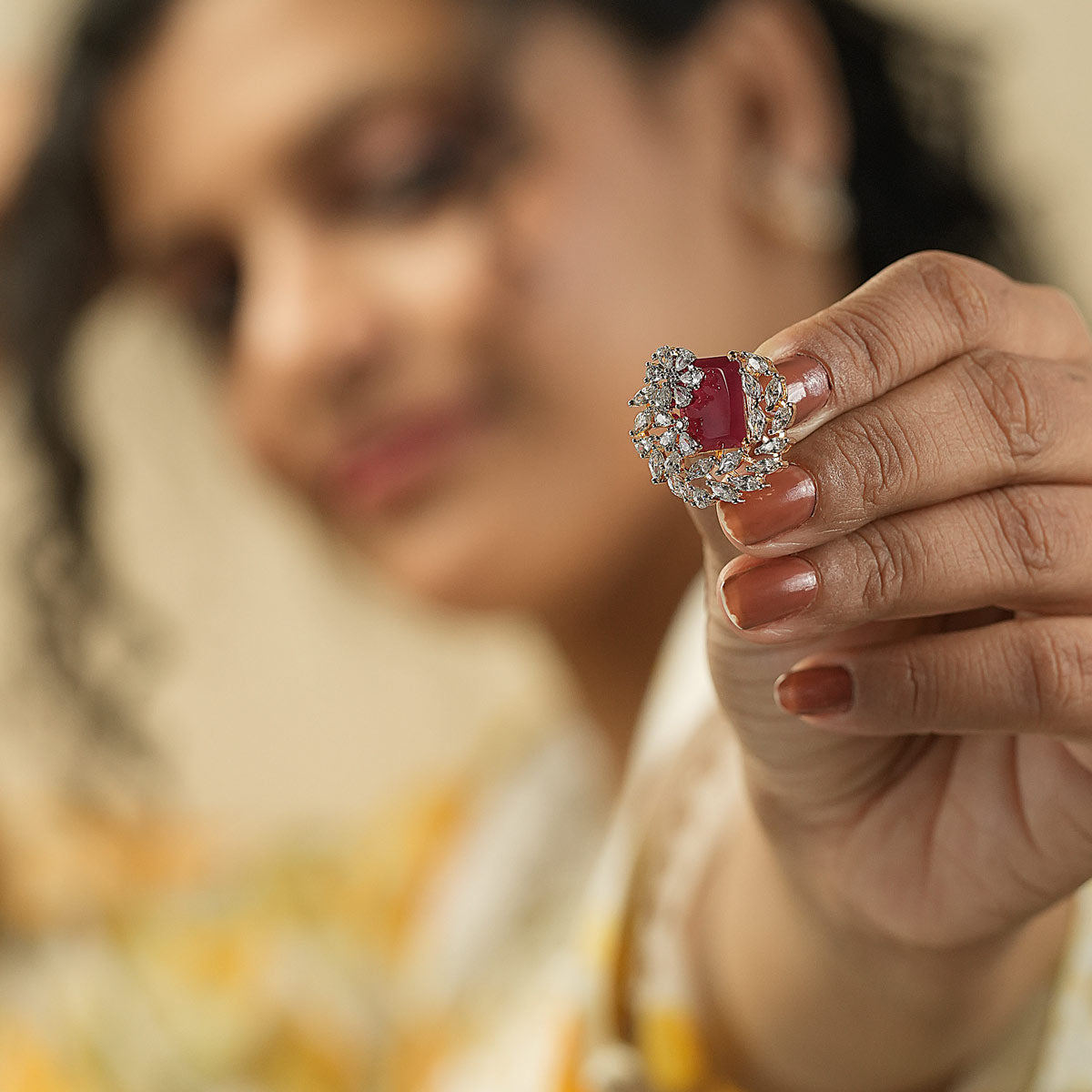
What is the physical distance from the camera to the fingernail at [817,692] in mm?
330

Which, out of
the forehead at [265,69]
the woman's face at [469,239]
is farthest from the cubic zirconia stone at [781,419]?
the forehead at [265,69]

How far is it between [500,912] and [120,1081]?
1.19 ft

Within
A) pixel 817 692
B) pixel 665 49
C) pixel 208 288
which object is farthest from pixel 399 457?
pixel 817 692

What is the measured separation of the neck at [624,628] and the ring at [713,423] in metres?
0.54

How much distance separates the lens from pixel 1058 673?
12.2 inches

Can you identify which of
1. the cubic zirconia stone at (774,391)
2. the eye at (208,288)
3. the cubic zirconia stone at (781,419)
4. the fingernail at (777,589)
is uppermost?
the eye at (208,288)

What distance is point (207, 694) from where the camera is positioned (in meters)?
1.38

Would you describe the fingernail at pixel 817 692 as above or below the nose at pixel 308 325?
below

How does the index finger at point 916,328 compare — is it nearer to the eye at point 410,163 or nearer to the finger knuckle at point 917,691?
the finger knuckle at point 917,691

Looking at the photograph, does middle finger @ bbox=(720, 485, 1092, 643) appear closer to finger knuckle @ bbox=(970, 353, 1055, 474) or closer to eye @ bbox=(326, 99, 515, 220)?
finger knuckle @ bbox=(970, 353, 1055, 474)

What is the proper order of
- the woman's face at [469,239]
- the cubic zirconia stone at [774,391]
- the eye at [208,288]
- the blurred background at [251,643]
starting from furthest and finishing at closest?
the blurred background at [251,643]
the eye at [208,288]
the woman's face at [469,239]
the cubic zirconia stone at [774,391]

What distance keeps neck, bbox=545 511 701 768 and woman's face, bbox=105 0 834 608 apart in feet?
0.05

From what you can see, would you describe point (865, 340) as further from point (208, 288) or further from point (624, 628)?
point (208, 288)

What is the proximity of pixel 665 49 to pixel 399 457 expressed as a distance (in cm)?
36
